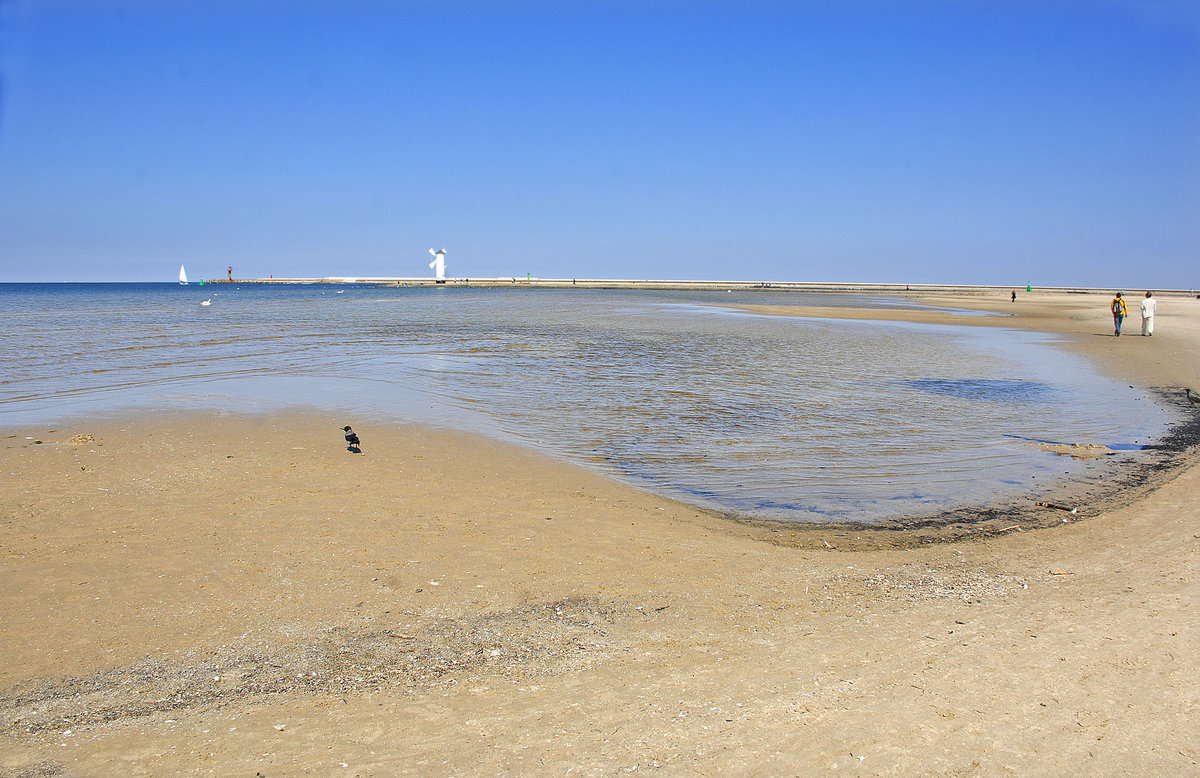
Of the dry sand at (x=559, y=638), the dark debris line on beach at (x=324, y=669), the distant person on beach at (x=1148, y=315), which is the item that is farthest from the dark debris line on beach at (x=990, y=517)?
the distant person on beach at (x=1148, y=315)

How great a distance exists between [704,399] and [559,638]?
10116mm

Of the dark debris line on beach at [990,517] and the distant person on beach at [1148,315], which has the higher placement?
the distant person on beach at [1148,315]

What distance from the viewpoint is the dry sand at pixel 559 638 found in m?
3.40

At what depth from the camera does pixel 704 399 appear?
564 inches

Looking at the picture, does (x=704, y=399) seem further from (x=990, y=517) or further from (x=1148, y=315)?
(x=1148, y=315)

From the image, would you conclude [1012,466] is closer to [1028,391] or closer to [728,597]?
[728,597]

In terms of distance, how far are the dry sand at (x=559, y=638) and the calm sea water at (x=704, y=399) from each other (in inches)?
63.9

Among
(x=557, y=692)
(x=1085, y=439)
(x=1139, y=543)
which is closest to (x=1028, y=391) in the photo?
(x=1085, y=439)

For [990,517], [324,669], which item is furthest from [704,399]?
[324,669]

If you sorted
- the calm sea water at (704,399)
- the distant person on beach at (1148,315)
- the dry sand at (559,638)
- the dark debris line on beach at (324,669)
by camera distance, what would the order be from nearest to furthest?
1. the dry sand at (559,638)
2. the dark debris line on beach at (324,669)
3. the calm sea water at (704,399)
4. the distant person on beach at (1148,315)

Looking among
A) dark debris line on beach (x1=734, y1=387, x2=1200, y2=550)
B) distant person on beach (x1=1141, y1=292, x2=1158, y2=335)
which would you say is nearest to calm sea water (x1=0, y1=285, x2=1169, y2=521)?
dark debris line on beach (x1=734, y1=387, x2=1200, y2=550)

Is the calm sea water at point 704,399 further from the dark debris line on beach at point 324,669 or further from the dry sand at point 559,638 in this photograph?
the dark debris line on beach at point 324,669

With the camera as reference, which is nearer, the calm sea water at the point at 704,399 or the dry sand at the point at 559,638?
the dry sand at the point at 559,638

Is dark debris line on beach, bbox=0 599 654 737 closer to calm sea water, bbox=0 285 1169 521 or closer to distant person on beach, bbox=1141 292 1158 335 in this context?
calm sea water, bbox=0 285 1169 521
